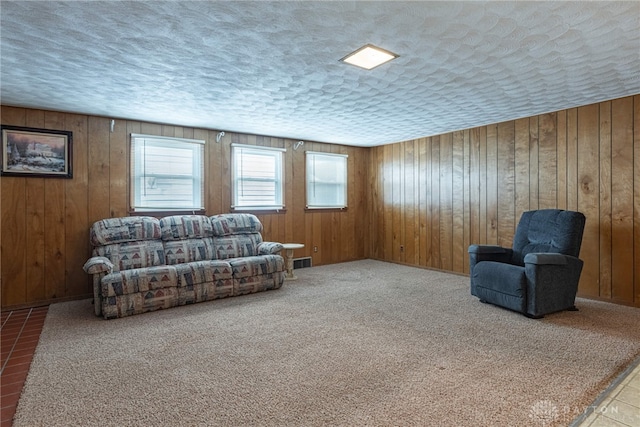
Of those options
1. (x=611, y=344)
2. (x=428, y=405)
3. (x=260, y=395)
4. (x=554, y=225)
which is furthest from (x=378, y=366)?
(x=554, y=225)

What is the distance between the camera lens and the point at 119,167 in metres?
4.33

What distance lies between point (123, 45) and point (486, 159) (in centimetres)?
468

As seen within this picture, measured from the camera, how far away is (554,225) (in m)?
3.55

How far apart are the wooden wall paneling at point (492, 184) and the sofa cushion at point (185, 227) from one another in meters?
4.09

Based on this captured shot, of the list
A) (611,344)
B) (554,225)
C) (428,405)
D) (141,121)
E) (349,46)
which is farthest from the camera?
(141,121)

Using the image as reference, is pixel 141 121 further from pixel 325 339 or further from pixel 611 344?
pixel 611 344

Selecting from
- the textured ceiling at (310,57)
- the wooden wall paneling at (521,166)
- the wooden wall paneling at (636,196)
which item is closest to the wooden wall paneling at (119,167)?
the textured ceiling at (310,57)

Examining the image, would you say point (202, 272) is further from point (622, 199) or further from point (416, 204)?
point (622, 199)

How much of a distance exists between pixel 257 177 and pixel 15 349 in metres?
3.59

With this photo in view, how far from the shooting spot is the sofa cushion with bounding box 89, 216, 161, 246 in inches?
151

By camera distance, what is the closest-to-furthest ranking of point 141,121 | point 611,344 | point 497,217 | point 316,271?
point 611,344
point 141,121
point 497,217
point 316,271

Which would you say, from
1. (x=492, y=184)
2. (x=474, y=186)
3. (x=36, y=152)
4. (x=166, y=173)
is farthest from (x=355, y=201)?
(x=36, y=152)

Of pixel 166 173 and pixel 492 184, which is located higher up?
pixel 166 173

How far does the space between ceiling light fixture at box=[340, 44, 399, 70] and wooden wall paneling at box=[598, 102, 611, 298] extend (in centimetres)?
293
